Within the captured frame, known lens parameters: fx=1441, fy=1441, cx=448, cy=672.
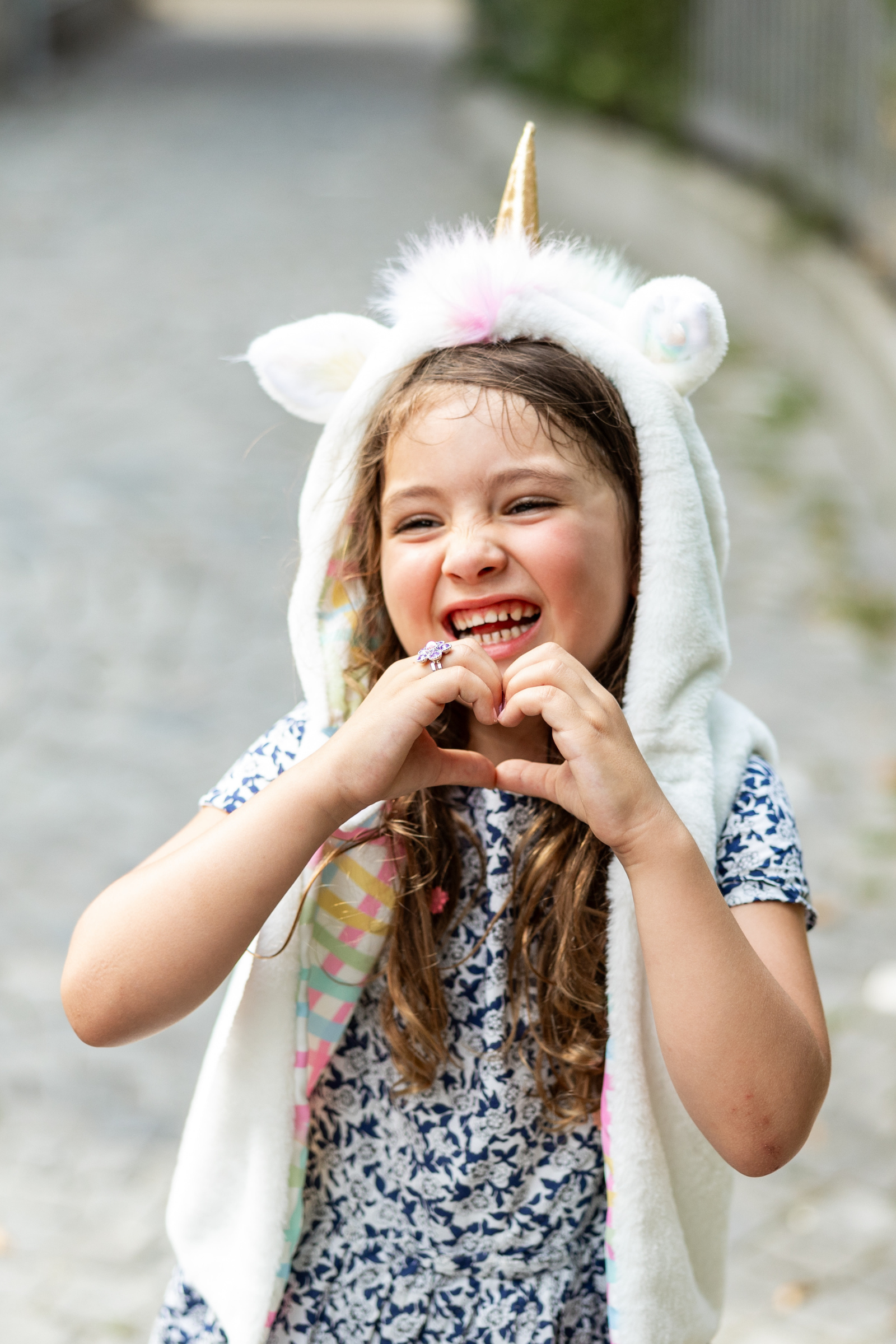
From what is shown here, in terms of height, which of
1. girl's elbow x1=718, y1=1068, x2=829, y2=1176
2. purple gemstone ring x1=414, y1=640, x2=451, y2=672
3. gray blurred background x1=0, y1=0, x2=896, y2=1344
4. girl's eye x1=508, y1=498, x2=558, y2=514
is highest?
gray blurred background x1=0, y1=0, x2=896, y2=1344

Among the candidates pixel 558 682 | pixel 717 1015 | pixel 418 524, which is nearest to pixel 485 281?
pixel 418 524

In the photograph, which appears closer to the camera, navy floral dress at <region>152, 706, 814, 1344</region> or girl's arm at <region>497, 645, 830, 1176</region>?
girl's arm at <region>497, 645, 830, 1176</region>

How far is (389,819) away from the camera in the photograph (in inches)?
74.9

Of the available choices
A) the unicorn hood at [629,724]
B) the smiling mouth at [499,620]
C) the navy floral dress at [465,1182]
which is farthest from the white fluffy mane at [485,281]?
the navy floral dress at [465,1182]

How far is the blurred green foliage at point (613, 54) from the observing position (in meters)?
10.3

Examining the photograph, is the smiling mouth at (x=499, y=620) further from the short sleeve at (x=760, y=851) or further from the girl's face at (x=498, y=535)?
the short sleeve at (x=760, y=851)

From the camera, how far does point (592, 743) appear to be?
1.62m

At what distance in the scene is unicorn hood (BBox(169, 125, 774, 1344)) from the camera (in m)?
1.83

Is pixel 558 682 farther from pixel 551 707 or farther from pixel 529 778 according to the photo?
pixel 529 778

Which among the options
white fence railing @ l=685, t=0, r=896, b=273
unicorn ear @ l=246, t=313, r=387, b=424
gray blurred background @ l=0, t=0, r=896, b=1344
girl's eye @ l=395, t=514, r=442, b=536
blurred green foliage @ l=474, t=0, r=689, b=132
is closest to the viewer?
girl's eye @ l=395, t=514, r=442, b=536

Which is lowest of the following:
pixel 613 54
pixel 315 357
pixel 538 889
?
pixel 538 889

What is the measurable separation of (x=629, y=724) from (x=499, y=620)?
226 mm

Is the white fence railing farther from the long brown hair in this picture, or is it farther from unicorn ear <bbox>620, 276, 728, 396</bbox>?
the long brown hair

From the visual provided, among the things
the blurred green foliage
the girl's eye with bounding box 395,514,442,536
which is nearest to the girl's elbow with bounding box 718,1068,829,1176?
the girl's eye with bounding box 395,514,442,536
